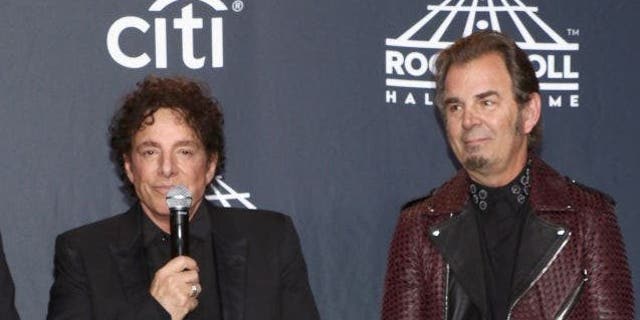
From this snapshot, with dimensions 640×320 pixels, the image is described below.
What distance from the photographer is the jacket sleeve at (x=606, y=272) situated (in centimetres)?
348

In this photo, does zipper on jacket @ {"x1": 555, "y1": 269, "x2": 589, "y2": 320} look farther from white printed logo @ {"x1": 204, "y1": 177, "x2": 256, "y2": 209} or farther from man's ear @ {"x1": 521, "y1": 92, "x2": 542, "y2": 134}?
white printed logo @ {"x1": 204, "y1": 177, "x2": 256, "y2": 209}

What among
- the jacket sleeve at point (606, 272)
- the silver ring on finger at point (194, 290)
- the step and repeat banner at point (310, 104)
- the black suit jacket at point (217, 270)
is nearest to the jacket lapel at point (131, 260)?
the black suit jacket at point (217, 270)

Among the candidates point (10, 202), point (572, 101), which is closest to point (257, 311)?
point (10, 202)

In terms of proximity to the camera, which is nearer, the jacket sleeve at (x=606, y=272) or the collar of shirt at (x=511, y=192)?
the jacket sleeve at (x=606, y=272)

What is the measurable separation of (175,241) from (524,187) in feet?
3.30

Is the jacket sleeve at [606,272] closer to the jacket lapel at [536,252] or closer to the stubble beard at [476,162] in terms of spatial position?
the jacket lapel at [536,252]

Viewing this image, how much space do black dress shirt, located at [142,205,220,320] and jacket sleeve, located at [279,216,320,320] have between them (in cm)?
19

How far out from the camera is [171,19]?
13.9ft

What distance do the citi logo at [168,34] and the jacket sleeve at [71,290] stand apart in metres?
0.75

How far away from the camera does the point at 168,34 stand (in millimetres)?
4227

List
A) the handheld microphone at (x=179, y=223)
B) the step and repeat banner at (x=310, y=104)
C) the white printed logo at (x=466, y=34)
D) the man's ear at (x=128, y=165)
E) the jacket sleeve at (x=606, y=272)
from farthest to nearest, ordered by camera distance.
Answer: the white printed logo at (x=466, y=34), the step and repeat banner at (x=310, y=104), the man's ear at (x=128, y=165), the jacket sleeve at (x=606, y=272), the handheld microphone at (x=179, y=223)

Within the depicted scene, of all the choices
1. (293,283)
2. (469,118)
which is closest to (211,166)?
(293,283)

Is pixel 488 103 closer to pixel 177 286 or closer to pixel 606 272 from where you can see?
pixel 606 272

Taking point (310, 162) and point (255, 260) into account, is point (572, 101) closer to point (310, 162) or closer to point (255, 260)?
point (310, 162)
